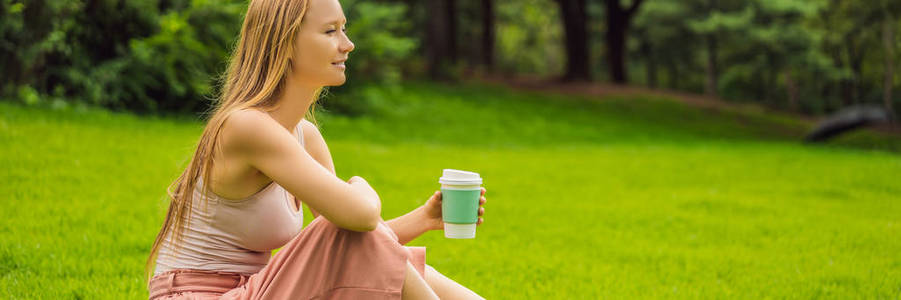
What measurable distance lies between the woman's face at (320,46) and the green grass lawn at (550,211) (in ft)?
3.06

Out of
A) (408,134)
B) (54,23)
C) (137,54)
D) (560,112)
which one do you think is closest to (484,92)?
(560,112)

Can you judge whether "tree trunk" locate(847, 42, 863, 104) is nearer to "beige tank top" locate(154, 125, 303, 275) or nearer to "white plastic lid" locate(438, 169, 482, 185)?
"white plastic lid" locate(438, 169, 482, 185)

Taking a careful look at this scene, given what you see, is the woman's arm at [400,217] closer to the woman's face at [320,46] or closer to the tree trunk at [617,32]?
the woman's face at [320,46]

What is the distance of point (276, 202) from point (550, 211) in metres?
A: 5.42

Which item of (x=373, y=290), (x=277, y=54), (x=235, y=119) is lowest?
(x=373, y=290)

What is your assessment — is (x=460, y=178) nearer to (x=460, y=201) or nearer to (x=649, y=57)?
(x=460, y=201)

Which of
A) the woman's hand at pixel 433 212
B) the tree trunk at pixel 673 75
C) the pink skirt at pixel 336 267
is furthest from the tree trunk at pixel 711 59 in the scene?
the pink skirt at pixel 336 267

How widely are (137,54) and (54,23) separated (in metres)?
1.65

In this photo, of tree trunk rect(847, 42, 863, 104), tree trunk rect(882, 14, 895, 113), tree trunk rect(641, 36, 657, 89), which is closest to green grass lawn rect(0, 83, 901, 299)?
tree trunk rect(882, 14, 895, 113)

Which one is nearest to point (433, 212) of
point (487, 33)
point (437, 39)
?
point (437, 39)

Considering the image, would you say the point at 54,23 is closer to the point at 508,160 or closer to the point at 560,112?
the point at 508,160

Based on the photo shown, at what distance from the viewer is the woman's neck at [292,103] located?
254 centimetres

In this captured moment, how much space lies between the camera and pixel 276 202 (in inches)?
101

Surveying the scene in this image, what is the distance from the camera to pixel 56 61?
11625 millimetres
